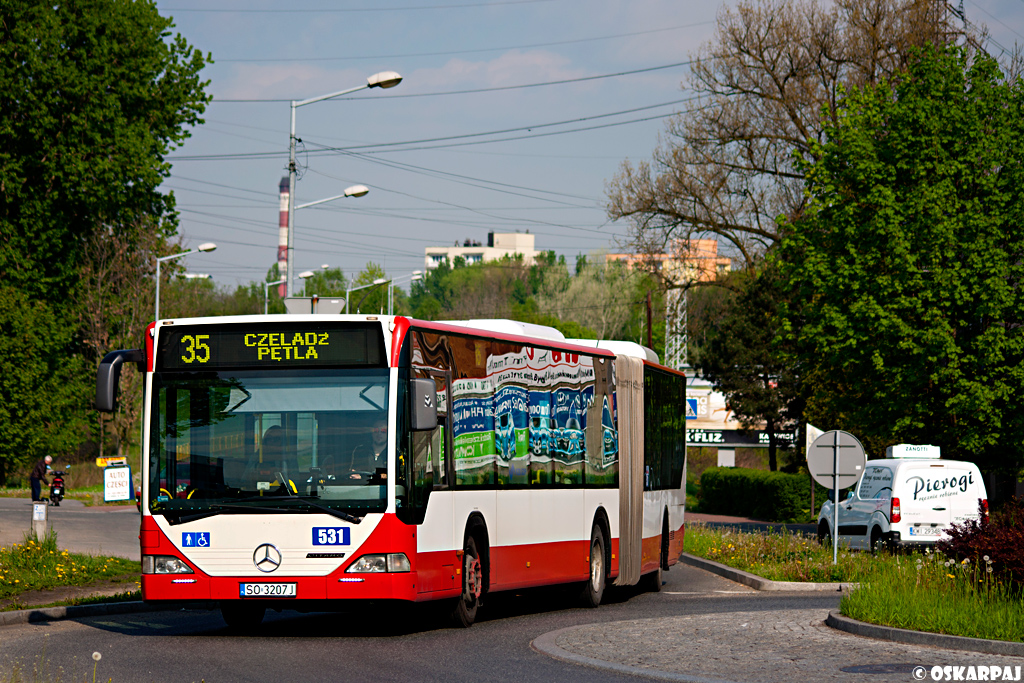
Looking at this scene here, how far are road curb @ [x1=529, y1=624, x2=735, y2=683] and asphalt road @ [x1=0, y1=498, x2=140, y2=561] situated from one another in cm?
949

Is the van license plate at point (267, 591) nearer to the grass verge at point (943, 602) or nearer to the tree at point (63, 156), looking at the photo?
the grass verge at point (943, 602)

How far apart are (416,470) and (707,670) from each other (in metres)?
3.58

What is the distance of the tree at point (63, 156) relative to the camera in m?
49.3

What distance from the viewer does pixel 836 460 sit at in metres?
22.6

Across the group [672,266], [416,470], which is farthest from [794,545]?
[672,266]

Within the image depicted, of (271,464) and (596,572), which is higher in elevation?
(271,464)

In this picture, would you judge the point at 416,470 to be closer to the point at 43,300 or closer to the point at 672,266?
the point at 672,266

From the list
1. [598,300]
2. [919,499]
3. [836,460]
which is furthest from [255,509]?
[598,300]

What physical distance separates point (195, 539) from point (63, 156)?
39.9 metres

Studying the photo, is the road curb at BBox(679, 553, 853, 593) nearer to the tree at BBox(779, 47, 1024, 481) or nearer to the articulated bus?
the articulated bus

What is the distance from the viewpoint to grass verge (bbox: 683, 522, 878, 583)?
22.0 m

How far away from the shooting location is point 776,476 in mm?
49656

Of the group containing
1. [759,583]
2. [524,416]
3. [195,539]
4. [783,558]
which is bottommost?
[759,583]

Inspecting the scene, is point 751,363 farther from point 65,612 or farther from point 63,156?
point 65,612
